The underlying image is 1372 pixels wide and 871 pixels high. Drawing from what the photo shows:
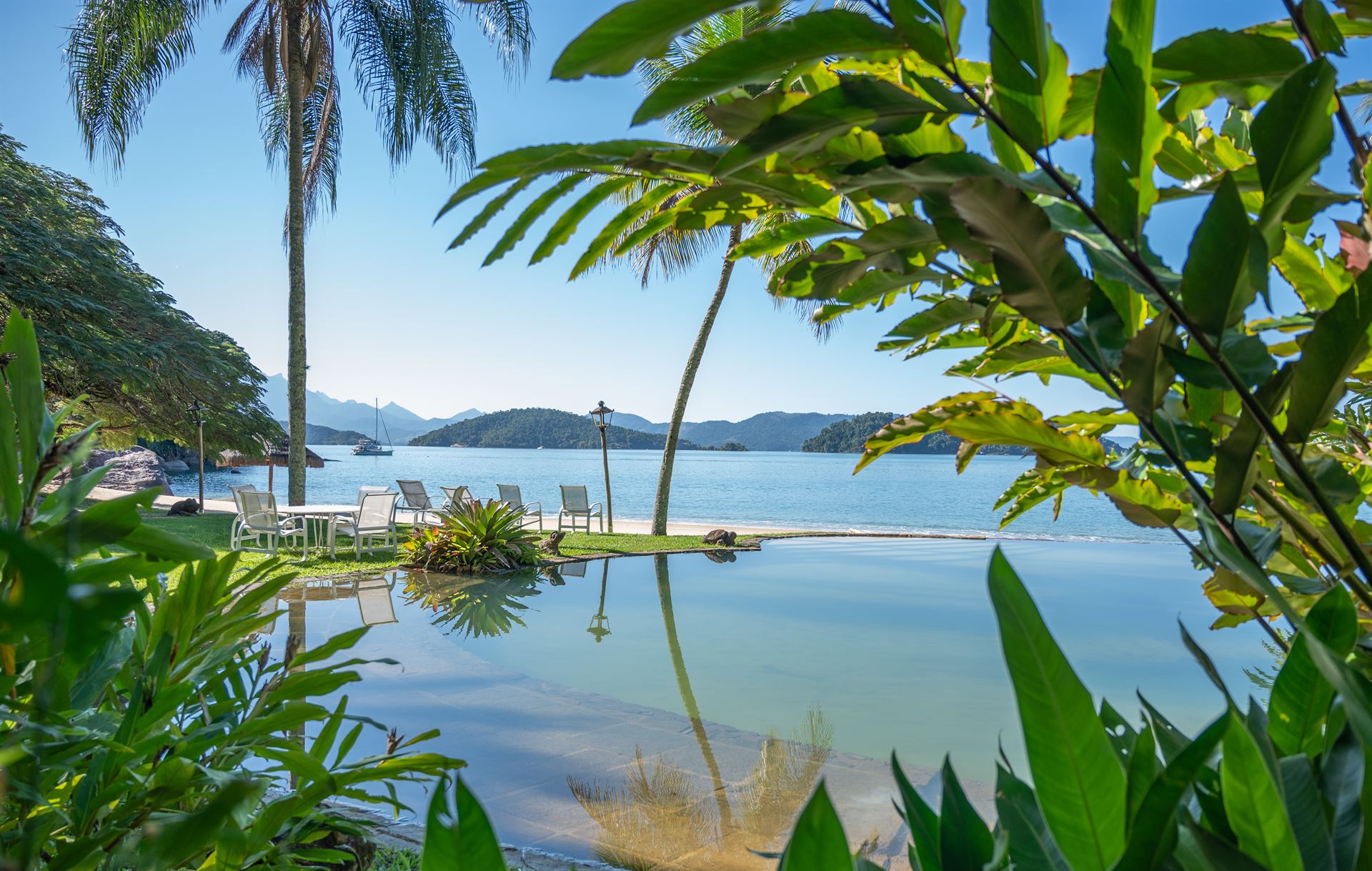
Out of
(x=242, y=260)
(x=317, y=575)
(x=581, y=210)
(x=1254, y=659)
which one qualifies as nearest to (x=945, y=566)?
(x=1254, y=659)

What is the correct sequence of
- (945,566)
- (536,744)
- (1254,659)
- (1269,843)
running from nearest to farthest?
(1269,843) < (536,744) < (1254,659) < (945,566)

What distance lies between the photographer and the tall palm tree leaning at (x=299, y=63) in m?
10.7

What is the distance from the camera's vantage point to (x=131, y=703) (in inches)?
31.9

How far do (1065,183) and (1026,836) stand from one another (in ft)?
1.44

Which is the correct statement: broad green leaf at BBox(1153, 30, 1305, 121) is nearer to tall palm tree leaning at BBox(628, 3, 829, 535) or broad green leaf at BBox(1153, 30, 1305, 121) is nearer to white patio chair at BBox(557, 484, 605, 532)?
tall palm tree leaning at BBox(628, 3, 829, 535)

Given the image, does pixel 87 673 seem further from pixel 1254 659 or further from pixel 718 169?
pixel 1254 659

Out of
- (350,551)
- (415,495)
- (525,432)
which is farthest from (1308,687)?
(525,432)

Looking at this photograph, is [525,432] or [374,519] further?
[525,432]

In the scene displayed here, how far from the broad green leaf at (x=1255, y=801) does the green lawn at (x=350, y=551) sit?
8595 mm

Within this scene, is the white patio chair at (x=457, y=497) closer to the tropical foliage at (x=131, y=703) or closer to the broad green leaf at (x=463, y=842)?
the tropical foliage at (x=131, y=703)

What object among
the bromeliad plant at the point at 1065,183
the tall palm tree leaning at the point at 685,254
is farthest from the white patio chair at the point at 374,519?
the bromeliad plant at the point at 1065,183

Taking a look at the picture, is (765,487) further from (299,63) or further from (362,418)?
(362,418)

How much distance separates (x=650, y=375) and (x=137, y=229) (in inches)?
1010

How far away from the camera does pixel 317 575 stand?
27.7 feet
